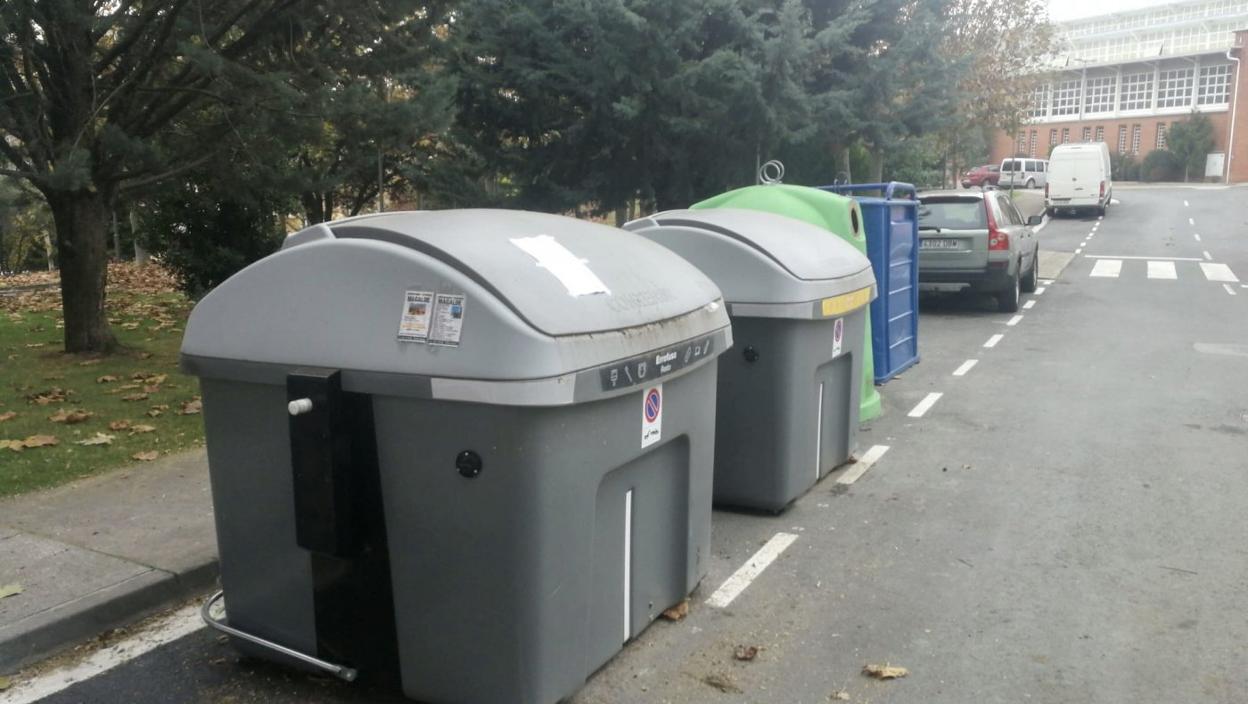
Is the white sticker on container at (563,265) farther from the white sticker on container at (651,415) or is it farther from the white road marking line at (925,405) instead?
the white road marking line at (925,405)

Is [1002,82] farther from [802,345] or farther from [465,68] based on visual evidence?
[802,345]

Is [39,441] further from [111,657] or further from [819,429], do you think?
[819,429]

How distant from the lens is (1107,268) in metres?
21.4

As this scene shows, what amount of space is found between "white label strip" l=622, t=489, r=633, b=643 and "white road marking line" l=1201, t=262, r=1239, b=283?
1867 cm

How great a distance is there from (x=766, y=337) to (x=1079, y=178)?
1468 inches

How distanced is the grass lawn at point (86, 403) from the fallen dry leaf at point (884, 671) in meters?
4.43

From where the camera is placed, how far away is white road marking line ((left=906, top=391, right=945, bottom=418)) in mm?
8188

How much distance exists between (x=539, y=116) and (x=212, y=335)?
1072 centimetres

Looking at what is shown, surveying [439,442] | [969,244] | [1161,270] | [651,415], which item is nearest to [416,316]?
[439,442]

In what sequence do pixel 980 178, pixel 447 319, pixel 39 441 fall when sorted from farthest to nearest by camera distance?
pixel 980 178 < pixel 39 441 < pixel 447 319

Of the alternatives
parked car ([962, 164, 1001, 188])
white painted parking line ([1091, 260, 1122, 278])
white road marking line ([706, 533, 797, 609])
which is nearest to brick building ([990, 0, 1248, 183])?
parked car ([962, 164, 1001, 188])

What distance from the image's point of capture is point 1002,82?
82.5 feet

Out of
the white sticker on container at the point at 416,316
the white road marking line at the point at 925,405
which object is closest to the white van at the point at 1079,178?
the white road marking line at the point at 925,405

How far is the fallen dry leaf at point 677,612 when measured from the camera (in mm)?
4125
